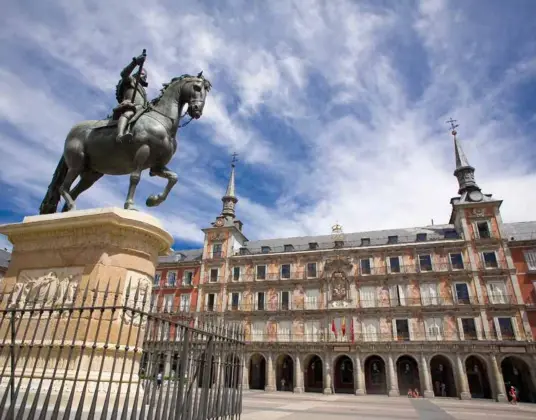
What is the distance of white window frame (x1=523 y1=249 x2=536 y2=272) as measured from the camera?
28.5m

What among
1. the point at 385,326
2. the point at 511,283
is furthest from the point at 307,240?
the point at 511,283

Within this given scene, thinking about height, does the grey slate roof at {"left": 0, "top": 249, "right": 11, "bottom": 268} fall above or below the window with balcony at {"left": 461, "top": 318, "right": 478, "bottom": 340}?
above

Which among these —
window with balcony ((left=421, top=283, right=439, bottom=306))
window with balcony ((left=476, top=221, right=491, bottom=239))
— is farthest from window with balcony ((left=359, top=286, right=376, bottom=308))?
window with balcony ((left=476, top=221, right=491, bottom=239))

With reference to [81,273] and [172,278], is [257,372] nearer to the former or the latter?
[172,278]

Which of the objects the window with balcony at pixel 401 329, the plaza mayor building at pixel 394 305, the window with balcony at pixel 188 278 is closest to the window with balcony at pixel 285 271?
the plaza mayor building at pixel 394 305

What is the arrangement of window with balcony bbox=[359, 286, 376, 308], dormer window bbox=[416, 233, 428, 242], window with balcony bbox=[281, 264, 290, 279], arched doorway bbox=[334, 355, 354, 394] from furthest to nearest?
window with balcony bbox=[281, 264, 290, 279], dormer window bbox=[416, 233, 428, 242], arched doorway bbox=[334, 355, 354, 394], window with balcony bbox=[359, 286, 376, 308]

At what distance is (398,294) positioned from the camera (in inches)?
1198

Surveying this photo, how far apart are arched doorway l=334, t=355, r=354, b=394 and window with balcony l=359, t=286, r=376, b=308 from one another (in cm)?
540

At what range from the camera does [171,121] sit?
5211 millimetres

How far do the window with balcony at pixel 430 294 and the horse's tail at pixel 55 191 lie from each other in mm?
29922

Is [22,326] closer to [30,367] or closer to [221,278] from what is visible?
[30,367]

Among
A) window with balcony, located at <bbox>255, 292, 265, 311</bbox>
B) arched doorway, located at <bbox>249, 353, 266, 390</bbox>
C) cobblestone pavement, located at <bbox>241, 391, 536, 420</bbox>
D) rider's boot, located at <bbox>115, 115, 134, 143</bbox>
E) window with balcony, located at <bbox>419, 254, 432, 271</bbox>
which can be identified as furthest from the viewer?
window with balcony, located at <bbox>255, 292, 265, 311</bbox>

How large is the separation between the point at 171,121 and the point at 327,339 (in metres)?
28.8

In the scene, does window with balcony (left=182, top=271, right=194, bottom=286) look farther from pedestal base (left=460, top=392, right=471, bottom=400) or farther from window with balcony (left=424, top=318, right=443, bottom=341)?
pedestal base (left=460, top=392, right=471, bottom=400)
